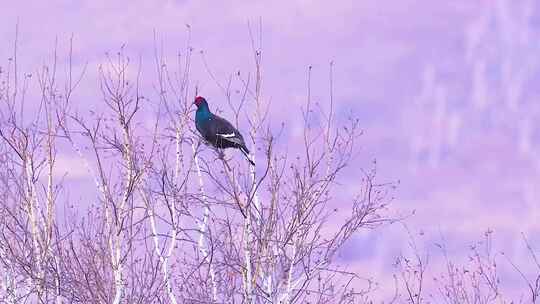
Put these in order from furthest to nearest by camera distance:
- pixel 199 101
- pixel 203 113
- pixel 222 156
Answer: pixel 199 101 → pixel 203 113 → pixel 222 156

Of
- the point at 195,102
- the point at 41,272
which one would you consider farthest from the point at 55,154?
the point at 195,102

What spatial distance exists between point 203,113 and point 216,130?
2.20ft

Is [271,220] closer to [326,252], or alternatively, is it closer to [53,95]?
[326,252]

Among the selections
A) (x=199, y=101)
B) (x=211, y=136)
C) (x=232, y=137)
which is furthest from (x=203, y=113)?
(x=232, y=137)

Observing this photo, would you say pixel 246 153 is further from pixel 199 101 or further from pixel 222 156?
pixel 199 101

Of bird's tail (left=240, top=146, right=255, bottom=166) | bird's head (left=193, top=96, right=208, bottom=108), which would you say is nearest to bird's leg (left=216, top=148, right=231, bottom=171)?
bird's tail (left=240, top=146, right=255, bottom=166)

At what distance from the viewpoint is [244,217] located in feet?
38.3

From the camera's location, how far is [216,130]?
44.2ft

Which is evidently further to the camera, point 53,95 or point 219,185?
point 53,95

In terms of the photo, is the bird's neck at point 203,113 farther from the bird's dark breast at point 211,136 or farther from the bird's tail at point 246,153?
the bird's tail at point 246,153

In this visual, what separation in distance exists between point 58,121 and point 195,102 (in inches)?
84.8

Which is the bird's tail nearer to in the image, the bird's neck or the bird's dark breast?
the bird's dark breast

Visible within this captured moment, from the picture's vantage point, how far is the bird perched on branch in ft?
42.3

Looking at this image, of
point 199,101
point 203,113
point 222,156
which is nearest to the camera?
point 222,156
